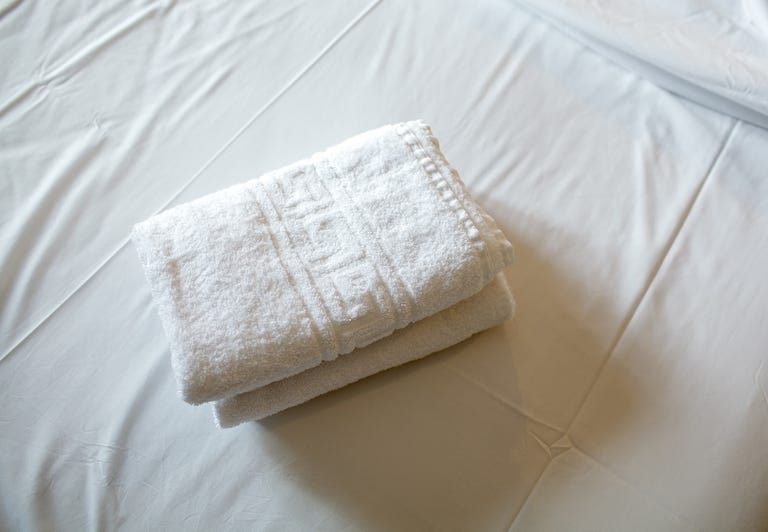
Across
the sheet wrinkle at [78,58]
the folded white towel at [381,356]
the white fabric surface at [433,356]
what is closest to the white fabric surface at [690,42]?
the white fabric surface at [433,356]

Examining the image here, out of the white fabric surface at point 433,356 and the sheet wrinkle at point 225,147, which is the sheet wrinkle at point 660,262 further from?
the sheet wrinkle at point 225,147

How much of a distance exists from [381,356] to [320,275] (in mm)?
114

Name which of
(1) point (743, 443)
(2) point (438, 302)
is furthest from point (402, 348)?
(1) point (743, 443)

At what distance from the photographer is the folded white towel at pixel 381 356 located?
657 millimetres

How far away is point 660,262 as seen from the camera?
0.76 metres

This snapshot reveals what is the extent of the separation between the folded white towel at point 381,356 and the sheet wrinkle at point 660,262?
0.41 feet

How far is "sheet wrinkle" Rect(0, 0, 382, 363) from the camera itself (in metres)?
0.75

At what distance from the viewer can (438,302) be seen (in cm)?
64

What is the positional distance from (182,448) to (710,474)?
0.57 metres

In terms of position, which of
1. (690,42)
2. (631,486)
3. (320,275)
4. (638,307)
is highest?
(690,42)

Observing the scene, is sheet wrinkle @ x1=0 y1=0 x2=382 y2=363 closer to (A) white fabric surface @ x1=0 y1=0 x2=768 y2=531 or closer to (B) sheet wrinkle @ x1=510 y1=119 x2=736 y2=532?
(A) white fabric surface @ x1=0 y1=0 x2=768 y2=531

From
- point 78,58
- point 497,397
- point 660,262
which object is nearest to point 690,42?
point 660,262

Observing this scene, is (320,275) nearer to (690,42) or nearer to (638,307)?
(638,307)

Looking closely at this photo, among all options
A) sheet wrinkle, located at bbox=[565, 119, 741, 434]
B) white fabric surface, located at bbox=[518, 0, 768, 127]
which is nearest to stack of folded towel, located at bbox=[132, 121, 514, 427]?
sheet wrinkle, located at bbox=[565, 119, 741, 434]
